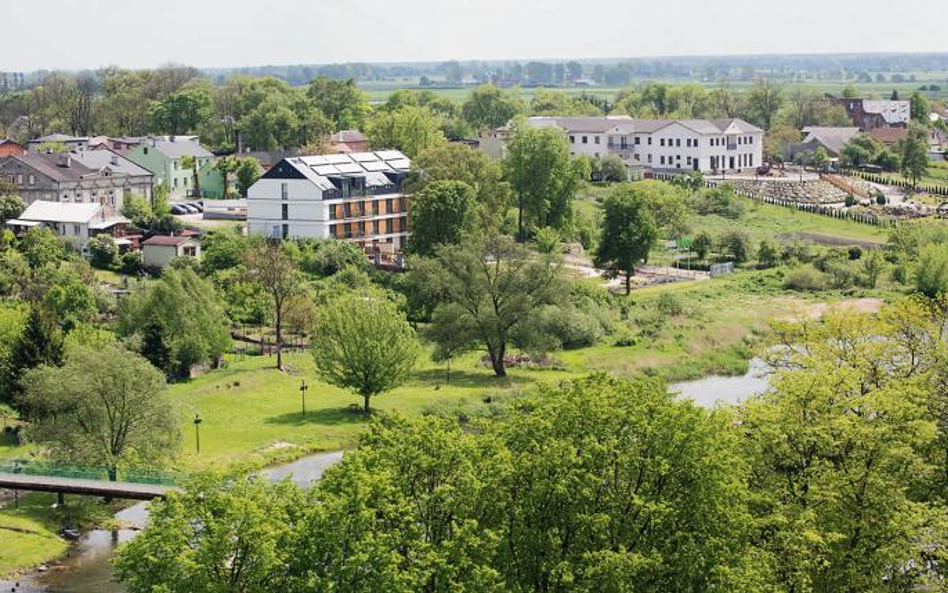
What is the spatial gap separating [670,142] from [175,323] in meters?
70.2

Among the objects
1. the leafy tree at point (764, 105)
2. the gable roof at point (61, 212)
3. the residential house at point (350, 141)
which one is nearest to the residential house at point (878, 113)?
the leafy tree at point (764, 105)

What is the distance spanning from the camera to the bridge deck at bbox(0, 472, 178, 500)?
4119 centimetres

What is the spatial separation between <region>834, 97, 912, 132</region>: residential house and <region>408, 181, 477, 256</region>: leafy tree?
292 feet

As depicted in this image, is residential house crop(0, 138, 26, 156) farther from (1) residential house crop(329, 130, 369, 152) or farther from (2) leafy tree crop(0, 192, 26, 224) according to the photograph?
(1) residential house crop(329, 130, 369, 152)

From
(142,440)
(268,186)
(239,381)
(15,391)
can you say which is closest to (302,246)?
(268,186)

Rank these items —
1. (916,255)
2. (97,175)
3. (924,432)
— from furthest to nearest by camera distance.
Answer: (97,175), (916,255), (924,432)

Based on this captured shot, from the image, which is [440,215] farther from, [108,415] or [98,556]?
[98,556]

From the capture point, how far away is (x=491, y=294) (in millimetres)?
63250

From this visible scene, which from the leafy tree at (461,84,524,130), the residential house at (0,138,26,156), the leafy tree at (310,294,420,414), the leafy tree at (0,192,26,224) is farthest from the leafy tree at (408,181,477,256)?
the leafy tree at (461,84,524,130)

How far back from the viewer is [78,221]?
270ft

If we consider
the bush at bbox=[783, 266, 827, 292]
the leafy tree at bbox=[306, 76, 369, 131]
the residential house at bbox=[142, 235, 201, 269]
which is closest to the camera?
the residential house at bbox=[142, 235, 201, 269]

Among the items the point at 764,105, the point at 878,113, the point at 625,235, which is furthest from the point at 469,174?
the point at 878,113

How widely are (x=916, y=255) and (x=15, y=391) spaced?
5503 cm

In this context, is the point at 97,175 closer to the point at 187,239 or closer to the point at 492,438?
the point at 187,239
